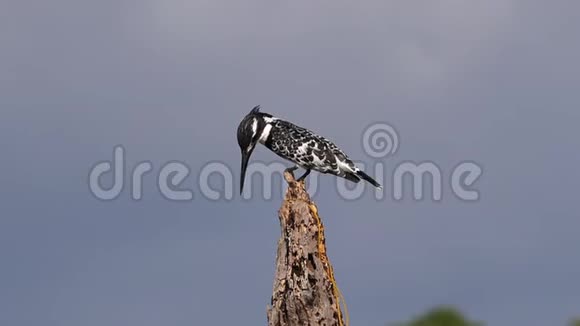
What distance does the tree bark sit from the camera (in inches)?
638

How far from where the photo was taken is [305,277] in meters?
16.2

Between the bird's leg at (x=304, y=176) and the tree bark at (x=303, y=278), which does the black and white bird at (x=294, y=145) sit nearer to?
the bird's leg at (x=304, y=176)

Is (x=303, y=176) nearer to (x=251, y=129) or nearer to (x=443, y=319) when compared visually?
(x=251, y=129)

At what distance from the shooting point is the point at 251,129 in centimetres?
2003

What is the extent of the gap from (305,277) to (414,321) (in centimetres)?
2680

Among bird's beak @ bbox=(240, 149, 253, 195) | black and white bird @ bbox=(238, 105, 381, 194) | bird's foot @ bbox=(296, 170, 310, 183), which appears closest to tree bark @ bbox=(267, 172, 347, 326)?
bird's foot @ bbox=(296, 170, 310, 183)

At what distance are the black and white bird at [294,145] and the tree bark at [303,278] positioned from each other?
120 inches

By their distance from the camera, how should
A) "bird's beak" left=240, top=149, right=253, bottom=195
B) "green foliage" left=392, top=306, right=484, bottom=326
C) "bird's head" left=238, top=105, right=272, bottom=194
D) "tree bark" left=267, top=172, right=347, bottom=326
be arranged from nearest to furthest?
"tree bark" left=267, top=172, right=347, bottom=326 → "bird's head" left=238, top=105, right=272, bottom=194 → "bird's beak" left=240, top=149, right=253, bottom=195 → "green foliage" left=392, top=306, right=484, bottom=326

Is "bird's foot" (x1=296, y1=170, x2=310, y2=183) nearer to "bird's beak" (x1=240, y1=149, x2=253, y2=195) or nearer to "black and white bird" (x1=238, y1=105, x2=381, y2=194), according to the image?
"black and white bird" (x1=238, y1=105, x2=381, y2=194)

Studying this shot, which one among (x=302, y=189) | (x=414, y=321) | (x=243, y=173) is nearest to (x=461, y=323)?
(x=414, y=321)

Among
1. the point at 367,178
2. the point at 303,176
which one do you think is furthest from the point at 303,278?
the point at 367,178

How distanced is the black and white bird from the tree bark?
3039 millimetres

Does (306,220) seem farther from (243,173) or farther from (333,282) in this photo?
(243,173)

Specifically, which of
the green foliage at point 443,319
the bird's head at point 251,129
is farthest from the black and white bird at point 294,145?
the green foliage at point 443,319
